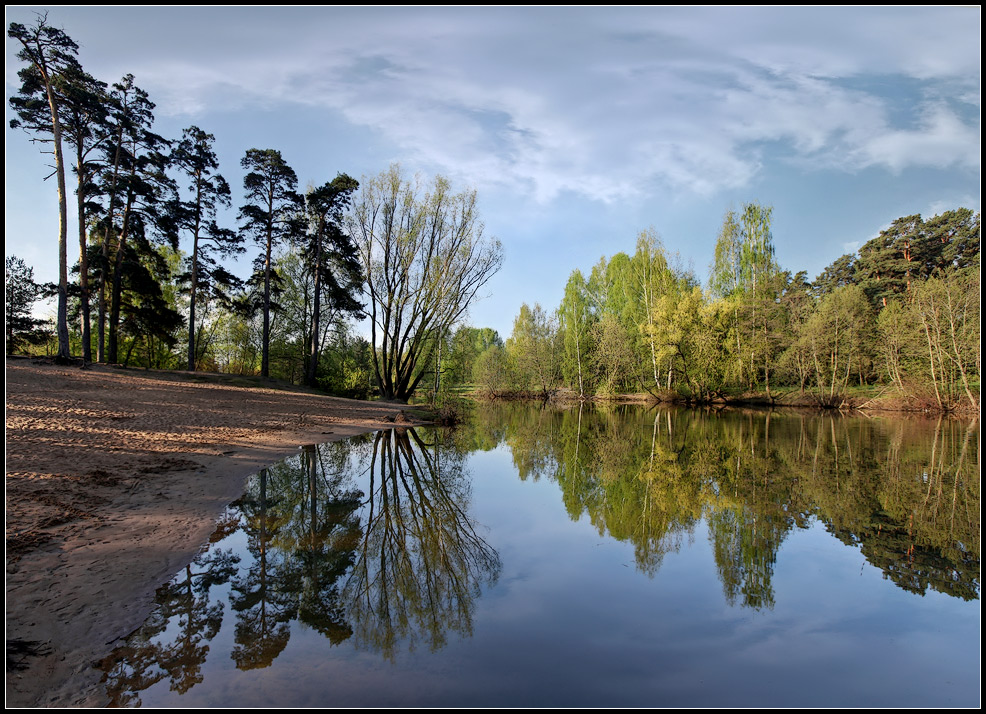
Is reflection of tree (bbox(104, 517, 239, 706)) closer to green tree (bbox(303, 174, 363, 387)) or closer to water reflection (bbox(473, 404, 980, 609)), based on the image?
water reflection (bbox(473, 404, 980, 609))

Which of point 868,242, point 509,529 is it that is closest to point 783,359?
point 868,242

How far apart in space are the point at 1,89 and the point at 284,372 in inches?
1127

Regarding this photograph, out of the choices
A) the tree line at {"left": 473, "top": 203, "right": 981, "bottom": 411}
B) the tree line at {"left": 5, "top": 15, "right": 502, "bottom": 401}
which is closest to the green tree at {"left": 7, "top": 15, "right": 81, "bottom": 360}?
the tree line at {"left": 5, "top": 15, "right": 502, "bottom": 401}

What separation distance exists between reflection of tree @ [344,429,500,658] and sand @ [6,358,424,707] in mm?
1997

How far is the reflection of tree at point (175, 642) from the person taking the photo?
10.9 ft

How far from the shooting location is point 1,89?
5184 mm

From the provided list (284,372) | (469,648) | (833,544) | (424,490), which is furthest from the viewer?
(284,372)

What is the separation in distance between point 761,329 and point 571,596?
34083 millimetres

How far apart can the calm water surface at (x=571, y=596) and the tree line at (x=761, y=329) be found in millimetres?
22510

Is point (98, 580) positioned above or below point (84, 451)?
below

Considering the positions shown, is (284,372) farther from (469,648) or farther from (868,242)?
(868,242)

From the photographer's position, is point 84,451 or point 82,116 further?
point 82,116

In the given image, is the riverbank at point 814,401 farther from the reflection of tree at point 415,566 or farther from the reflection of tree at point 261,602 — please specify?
the reflection of tree at point 261,602

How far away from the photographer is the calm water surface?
3.47 m
